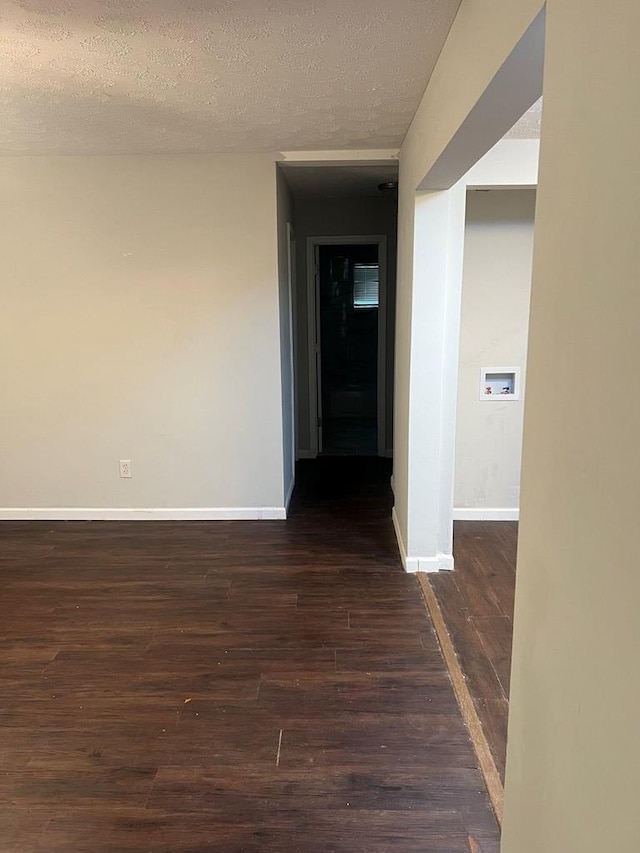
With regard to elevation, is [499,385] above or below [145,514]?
above

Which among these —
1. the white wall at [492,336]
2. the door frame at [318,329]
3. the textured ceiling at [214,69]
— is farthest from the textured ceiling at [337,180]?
the white wall at [492,336]

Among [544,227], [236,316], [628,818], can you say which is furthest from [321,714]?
[236,316]

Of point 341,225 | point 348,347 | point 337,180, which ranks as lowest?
point 348,347

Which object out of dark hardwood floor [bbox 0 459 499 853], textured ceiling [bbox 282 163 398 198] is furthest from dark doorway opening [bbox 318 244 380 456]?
dark hardwood floor [bbox 0 459 499 853]

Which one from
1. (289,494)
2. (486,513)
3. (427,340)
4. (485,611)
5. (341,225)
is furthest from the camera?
(341,225)

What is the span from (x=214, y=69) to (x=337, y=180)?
2137mm

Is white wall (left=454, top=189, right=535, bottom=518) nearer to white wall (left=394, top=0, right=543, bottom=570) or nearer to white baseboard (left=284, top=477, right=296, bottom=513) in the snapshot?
white wall (left=394, top=0, right=543, bottom=570)

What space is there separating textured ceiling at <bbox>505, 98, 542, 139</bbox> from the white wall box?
1.36 meters

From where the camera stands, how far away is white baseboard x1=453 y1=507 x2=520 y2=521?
388 cm

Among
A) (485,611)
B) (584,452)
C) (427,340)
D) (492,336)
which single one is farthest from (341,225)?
(584,452)

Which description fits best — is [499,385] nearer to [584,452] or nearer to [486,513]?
[486,513]

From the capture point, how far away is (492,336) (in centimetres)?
367

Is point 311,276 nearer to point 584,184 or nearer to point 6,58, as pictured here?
point 6,58

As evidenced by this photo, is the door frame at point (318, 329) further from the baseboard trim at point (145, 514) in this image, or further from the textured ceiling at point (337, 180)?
the baseboard trim at point (145, 514)
